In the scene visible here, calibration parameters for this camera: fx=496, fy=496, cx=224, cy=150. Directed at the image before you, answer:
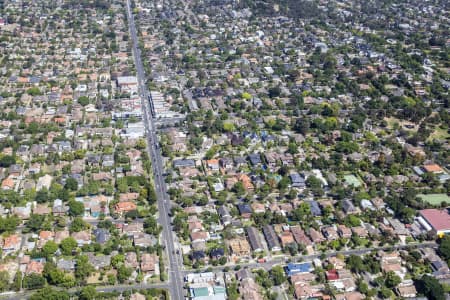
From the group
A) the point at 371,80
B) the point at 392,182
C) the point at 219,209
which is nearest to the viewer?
the point at 219,209

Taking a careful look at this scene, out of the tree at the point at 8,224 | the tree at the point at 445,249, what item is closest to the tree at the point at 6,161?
the tree at the point at 8,224

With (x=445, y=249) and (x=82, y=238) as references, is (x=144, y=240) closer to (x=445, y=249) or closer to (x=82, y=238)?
(x=82, y=238)

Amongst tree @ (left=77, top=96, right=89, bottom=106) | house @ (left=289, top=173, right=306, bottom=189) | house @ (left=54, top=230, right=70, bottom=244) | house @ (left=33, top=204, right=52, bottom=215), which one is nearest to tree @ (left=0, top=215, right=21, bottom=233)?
house @ (left=33, top=204, right=52, bottom=215)

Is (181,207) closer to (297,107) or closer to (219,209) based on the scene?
(219,209)

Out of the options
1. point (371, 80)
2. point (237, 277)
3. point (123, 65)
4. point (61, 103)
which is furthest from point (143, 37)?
point (237, 277)

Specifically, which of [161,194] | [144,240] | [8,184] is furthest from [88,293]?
[8,184]

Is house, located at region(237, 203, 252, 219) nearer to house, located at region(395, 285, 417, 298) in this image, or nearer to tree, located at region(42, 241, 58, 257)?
house, located at region(395, 285, 417, 298)

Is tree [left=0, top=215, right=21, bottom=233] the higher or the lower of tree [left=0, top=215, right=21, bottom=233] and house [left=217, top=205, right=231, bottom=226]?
the higher
